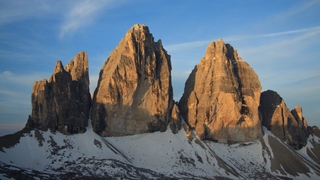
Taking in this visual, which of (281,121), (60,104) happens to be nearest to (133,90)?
(60,104)

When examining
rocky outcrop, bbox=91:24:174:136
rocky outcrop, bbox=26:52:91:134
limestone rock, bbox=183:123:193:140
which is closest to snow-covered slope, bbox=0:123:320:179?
limestone rock, bbox=183:123:193:140

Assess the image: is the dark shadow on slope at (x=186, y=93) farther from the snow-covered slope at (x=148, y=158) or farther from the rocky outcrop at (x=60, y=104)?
the rocky outcrop at (x=60, y=104)

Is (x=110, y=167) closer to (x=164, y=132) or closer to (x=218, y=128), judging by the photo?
(x=164, y=132)

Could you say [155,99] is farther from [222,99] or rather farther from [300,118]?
[300,118]

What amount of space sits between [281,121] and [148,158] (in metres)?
37.9

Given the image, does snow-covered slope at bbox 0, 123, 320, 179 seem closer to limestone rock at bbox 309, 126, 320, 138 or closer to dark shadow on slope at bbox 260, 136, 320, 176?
dark shadow on slope at bbox 260, 136, 320, 176

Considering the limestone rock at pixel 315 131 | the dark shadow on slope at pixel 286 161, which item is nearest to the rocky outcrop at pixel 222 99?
the dark shadow on slope at pixel 286 161

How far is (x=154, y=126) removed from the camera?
2281 inches

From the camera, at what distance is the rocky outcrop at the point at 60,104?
154ft

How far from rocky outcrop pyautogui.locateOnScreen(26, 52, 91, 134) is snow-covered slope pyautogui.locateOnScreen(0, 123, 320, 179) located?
163cm

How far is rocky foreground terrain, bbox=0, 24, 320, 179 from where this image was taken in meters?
43.1

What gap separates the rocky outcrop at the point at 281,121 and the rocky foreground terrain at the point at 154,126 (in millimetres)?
257

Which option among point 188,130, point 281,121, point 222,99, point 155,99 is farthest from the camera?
point 281,121

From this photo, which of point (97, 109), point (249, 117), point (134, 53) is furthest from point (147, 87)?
point (249, 117)
